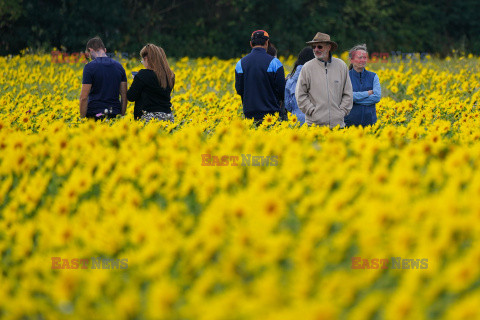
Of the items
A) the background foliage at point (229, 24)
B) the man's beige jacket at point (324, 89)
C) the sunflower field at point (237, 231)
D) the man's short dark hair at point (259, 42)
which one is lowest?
the sunflower field at point (237, 231)

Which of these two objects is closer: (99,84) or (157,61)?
(157,61)

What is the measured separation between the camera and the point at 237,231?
267cm

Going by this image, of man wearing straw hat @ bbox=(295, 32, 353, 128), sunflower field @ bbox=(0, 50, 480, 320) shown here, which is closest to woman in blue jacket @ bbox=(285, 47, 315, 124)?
man wearing straw hat @ bbox=(295, 32, 353, 128)

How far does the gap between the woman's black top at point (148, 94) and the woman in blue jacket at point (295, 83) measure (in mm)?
1591

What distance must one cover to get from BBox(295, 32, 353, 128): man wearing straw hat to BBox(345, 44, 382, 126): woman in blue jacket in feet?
2.52

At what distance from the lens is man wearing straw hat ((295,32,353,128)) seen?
279 inches

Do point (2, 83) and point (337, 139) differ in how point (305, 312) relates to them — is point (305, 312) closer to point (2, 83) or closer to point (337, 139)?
point (337, 139)

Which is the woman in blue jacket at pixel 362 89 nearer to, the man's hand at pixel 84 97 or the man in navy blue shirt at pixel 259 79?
the man in navy blue shirt at pixel 259 79

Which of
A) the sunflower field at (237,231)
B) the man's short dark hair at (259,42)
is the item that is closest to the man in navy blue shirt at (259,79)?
the man's short dark hair at (259,42)

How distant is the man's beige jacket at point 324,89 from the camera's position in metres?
7.08

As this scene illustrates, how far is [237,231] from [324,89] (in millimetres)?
4628

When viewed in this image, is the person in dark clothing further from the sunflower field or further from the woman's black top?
the sunflower field

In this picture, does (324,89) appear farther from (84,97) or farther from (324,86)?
(84,97)

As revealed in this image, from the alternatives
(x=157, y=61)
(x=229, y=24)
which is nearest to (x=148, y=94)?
(x=157, y=61)
